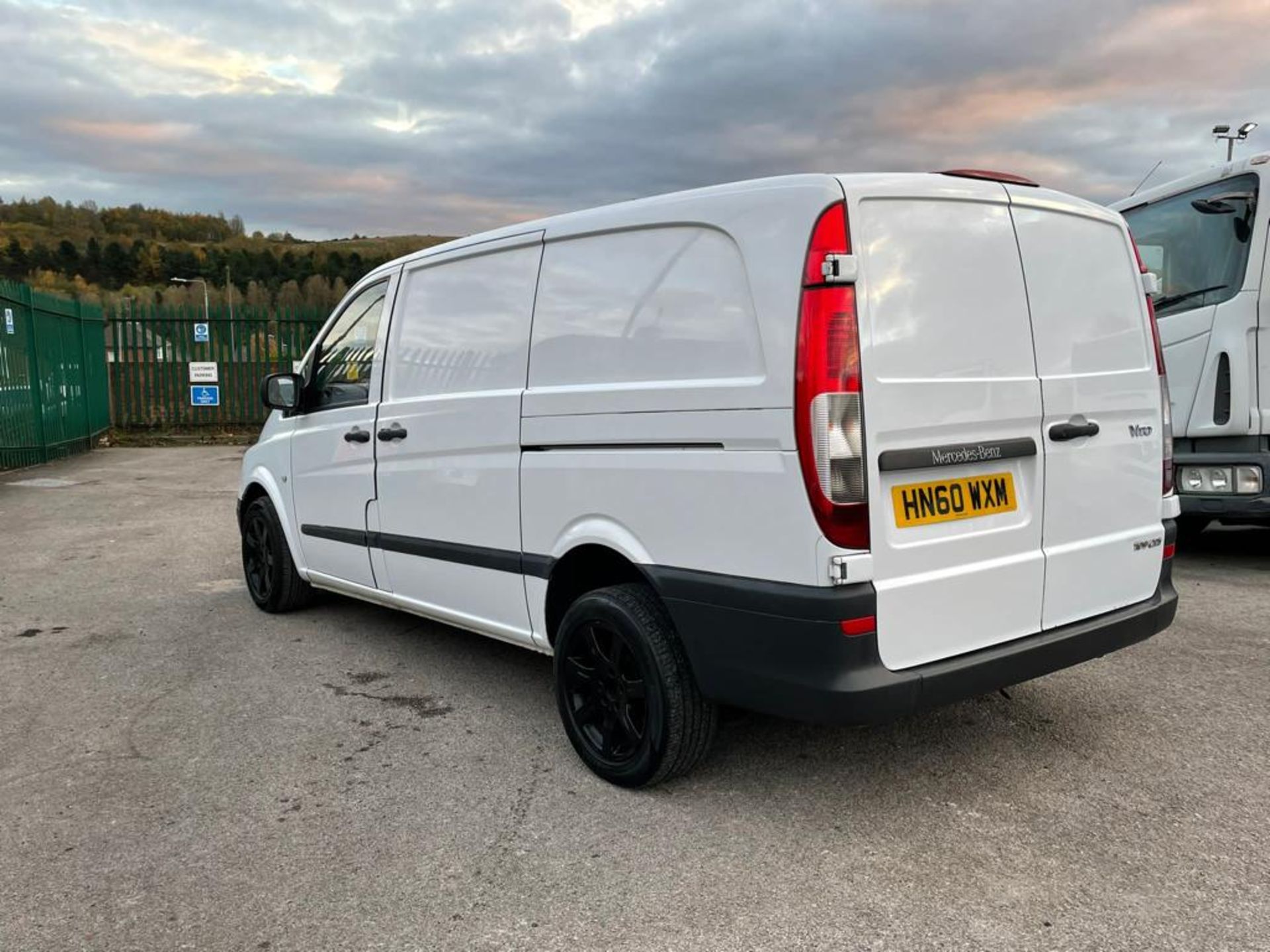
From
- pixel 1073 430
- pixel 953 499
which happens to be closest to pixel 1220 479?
pixel 1073 430

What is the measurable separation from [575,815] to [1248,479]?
4.84 metres

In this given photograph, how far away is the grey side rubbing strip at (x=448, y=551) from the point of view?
3547 millimetres

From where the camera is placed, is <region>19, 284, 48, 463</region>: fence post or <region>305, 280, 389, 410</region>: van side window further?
<region>19, 284, 48, 463</region>: fence post

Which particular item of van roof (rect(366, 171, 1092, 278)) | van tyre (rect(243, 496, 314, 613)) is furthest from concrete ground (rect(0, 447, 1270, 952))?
van roof (rect(366, 171, 1092, 278))

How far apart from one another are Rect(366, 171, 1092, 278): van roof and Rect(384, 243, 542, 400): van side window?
82 mm

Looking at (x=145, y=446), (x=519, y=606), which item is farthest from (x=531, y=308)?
(x=145, y=446)

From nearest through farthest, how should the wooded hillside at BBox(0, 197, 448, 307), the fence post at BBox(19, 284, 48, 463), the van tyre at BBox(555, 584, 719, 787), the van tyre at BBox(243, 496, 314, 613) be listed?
the van tyre at BBox(555, 584, 719, 787), the van tyre at BBox(243, 496, 314, 613), the fence post at BBox(19, 284, 48, 463), the wooded hillside at BBox(0, 197, 448, 307)

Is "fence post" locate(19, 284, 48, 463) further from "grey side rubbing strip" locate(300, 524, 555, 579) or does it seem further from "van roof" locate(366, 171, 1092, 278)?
"van roof" locate(366, 171, 1092, 278)

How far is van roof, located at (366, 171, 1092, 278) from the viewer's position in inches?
106

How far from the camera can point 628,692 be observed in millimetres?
3113

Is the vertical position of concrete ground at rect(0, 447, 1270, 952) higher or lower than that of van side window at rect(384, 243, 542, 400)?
lower

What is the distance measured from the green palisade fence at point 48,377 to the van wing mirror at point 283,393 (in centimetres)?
914

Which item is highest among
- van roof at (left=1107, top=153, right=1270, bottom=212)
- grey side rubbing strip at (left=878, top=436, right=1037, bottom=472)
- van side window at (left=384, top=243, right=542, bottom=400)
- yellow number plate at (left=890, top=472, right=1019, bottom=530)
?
van roof at (left=1107, top=153, right=1270, bottom=212)

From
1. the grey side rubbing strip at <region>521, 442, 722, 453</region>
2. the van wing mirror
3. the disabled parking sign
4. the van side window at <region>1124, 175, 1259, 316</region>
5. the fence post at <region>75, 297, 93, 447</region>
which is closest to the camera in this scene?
the grey side rubbing strip at <region>521, 442, 722, 453</region>
